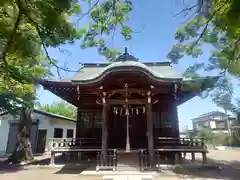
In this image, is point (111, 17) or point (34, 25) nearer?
point (34, 25)

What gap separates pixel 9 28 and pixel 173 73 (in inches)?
363

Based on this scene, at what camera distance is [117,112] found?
10016 mm

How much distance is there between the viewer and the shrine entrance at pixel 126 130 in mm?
9992

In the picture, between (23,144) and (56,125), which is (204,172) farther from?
(56,125)

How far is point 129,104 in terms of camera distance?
8.59 metres

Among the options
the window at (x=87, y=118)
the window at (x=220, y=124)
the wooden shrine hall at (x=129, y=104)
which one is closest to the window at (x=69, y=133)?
the wooden shrine hall at (x=129, y=104)

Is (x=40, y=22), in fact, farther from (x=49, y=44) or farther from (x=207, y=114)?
(x=207, y=114)

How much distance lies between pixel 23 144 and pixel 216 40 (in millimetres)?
10804

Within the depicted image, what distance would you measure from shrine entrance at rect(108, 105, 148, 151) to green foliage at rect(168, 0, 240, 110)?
3612 millimetres

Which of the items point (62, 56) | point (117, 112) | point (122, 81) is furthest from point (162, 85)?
point (62, 56)

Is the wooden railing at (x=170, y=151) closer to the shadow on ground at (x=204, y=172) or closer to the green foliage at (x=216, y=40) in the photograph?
the shadow on ground at (x=204, y=172)

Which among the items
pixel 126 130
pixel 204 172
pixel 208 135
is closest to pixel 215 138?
pixel 208 135

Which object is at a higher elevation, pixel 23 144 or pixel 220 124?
pixel 220 124

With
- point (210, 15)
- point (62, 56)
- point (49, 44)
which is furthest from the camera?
point (62, 56)
